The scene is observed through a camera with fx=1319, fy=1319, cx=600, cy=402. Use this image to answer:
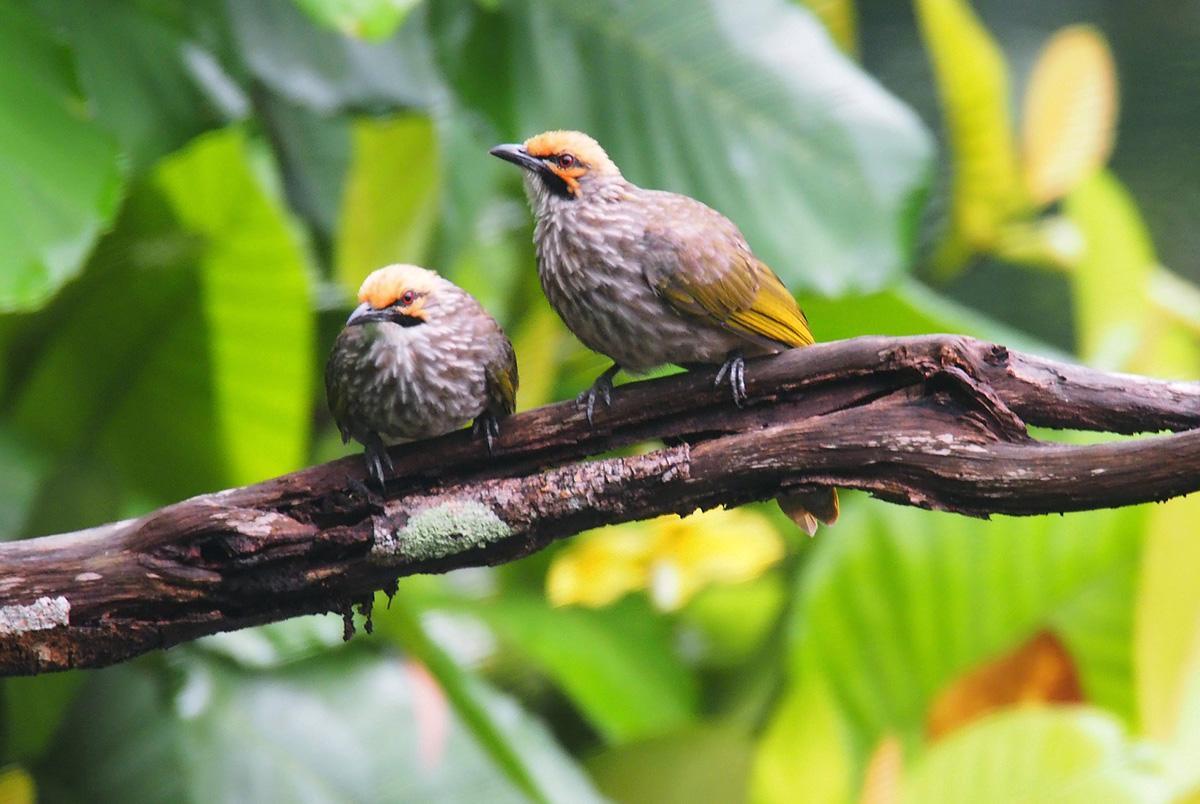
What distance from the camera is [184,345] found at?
3941 millimetres

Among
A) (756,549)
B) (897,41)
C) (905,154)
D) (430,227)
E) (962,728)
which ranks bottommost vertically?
(962,728)

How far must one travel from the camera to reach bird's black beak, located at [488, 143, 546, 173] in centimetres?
256

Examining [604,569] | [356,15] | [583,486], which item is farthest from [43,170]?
[604,569]

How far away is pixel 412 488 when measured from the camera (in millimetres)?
2348

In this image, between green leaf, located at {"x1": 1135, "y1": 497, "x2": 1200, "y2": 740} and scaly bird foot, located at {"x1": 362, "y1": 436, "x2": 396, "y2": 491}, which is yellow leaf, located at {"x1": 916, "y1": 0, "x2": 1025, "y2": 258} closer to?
green leaf, located at {"x1": 1135, "y1": 497, "x2": 1200, "y2": 740}

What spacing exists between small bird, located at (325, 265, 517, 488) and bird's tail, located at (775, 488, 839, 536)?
0.58 metres

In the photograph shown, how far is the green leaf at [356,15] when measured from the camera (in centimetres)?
268

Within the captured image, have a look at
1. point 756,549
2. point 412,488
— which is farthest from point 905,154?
point 412,488

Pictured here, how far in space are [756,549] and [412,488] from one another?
1926mm

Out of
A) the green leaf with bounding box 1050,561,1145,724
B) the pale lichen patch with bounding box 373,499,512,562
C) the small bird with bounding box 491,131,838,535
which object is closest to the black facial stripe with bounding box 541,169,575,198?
the small bird with bounding box 491,131,838,535

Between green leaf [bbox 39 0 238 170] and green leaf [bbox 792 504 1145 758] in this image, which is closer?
green leaf [bbox 39 0 238 170]

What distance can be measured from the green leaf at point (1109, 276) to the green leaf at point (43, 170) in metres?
2.88

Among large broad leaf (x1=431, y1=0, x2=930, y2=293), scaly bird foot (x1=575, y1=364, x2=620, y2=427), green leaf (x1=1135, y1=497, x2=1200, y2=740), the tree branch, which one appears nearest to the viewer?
the tree branch

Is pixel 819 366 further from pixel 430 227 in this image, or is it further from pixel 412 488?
pixel 430 227
